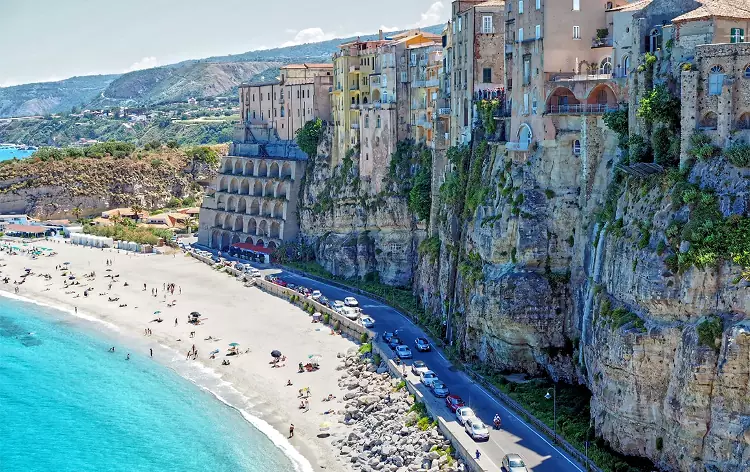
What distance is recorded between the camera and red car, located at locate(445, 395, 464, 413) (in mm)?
54438

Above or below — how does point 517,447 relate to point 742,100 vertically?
below

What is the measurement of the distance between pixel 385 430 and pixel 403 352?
10327 millimetres

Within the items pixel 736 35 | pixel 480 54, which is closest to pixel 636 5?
pixel 736 35

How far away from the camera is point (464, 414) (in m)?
52.4

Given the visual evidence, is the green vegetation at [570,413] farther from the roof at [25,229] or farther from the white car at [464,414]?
the roof at [25,229]

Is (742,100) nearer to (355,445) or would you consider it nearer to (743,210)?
(743,210)

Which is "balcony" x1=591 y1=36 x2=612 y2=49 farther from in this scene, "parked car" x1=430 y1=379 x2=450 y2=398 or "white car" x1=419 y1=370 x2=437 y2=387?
"parked car" x1=430 y1=379 x2=450 y2=398

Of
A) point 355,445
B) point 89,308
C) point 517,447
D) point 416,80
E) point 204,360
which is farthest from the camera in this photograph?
point 89,308

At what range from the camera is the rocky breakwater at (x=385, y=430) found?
51.5 metres

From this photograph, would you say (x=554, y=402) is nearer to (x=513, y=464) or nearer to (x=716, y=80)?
(x=513, y=464)

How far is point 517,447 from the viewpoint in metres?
48.8

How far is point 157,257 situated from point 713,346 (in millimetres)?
87109

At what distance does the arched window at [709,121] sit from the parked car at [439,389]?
71.8ft

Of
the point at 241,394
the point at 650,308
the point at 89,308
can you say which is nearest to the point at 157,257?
the point at 89,308
